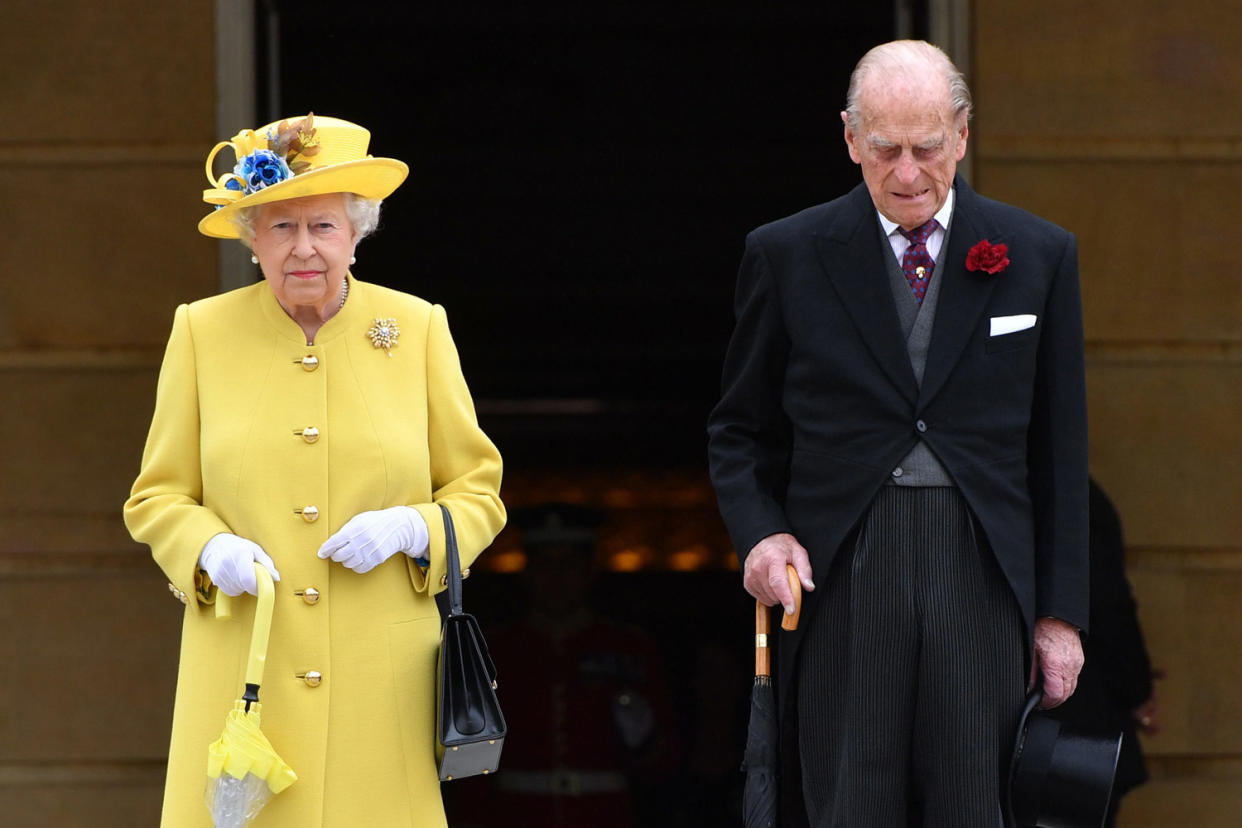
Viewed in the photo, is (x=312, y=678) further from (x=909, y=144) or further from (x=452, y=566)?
(x=909, y=144)

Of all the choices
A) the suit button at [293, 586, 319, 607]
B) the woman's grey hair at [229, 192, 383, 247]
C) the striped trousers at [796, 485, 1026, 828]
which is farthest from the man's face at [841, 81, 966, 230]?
the suit button at [293, 586, 319, 607]

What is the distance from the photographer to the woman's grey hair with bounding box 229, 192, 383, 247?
3432 millimetres

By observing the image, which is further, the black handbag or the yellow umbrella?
the black handbag

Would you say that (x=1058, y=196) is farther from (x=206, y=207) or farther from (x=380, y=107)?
(x=380, y=107)

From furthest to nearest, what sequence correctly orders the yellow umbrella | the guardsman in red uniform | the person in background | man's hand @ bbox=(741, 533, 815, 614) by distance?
the guardsman in red uniform, the person in background, man's hand @ bbox=(741, 533, 815, 614), the yellow umbrella

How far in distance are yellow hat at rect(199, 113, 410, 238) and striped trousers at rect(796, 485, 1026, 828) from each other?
1106 millimetres

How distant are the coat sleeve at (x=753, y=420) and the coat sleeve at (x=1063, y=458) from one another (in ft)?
1.59

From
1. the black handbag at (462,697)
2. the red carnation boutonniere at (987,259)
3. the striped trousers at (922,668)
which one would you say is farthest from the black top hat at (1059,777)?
the black handbag at (462,697)

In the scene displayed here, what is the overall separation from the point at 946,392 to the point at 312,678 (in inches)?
49.7

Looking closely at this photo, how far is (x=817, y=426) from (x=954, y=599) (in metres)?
0.40

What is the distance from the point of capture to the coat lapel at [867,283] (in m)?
3.34

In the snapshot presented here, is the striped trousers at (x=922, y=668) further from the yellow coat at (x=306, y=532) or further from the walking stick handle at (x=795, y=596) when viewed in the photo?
the yellow coat at (x=306, y=532)

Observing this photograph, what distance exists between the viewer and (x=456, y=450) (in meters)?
3.58

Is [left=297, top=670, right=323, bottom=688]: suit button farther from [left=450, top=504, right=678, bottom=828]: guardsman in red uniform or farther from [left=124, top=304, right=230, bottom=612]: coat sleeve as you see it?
[left=450, top=504, right=678, bottom=828]: guardsman in red uniform
